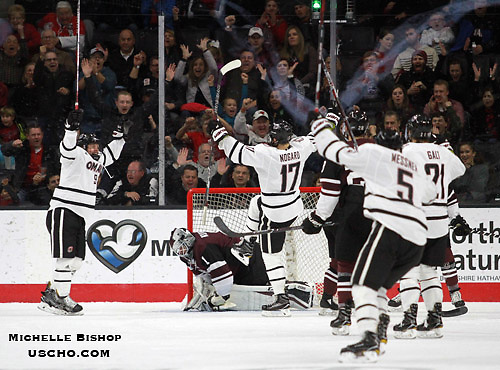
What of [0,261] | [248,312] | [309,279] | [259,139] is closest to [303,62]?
[259,139]

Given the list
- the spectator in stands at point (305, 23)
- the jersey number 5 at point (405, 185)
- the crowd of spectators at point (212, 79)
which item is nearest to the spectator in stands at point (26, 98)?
the crowd of spectators at point (212, 79)

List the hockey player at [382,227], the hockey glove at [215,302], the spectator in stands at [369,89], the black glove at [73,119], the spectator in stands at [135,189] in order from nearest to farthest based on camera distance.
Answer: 1. the hockey player at [382,227]
2. the black glove at [73,119]
3. the hockey glove at [215,302]
4. the spectator in stands at [135,189]
5. the spectator in stands at [369,89]

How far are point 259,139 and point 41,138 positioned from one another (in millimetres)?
1927

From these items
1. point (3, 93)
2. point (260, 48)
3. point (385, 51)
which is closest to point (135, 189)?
point (3, 93)

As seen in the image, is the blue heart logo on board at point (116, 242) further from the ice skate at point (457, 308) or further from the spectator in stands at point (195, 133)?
the ice skate at point (457, 308)

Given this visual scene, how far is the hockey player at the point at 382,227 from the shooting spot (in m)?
3.97

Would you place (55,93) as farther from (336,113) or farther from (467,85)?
(467,85)

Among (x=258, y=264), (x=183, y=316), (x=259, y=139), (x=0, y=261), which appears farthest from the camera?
(x=259, y=139)

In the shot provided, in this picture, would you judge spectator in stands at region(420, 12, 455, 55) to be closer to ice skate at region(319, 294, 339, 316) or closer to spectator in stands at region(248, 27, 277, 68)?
spectator in stands at region(248, 27, 277, 68)

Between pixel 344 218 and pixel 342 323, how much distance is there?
619mm

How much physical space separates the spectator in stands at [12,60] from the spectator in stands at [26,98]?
0.06 m

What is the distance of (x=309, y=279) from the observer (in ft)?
23.4

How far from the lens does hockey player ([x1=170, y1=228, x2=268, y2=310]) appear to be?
6.59 meters

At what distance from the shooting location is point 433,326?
4863mm
